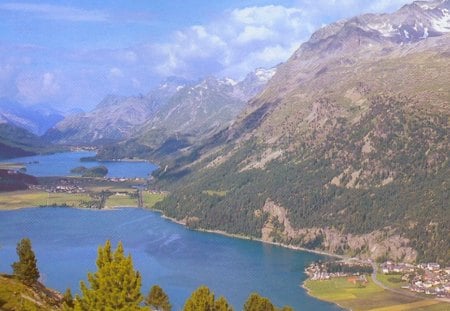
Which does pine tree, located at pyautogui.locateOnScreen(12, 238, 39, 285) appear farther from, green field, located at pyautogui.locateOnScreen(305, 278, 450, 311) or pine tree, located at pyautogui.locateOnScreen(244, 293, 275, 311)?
green field, located at pyautogui.locateOnScreen(305, 278, 450, 311)

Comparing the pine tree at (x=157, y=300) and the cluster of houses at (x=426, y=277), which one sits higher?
the pine tree at (x=157, y=300)

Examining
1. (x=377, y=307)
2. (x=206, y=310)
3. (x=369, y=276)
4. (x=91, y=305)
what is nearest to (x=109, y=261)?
(x=91, y=305)

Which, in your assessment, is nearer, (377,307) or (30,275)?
(30,275)

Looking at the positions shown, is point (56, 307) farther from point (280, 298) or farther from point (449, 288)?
point (449, 288)

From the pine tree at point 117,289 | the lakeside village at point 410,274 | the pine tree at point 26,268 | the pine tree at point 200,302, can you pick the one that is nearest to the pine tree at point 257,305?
the pine tree at point 200,302

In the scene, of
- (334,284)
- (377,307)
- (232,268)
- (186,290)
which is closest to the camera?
(377,307)

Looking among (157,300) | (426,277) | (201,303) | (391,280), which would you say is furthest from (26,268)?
(426,277)

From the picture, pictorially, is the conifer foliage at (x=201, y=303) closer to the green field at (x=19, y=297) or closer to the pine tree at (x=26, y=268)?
the green field at (x=19, y=297)
